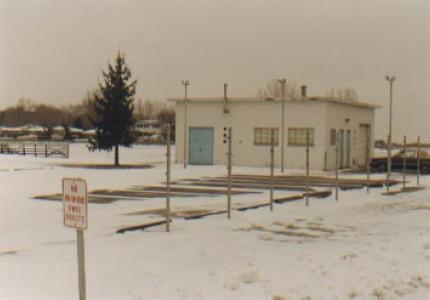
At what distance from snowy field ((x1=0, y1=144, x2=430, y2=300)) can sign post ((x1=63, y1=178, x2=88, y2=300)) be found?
148 centimetres

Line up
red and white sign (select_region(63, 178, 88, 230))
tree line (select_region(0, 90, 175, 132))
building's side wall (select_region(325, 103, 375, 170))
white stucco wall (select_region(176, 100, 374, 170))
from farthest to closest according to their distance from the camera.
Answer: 1. tree line (select_region(0, 90, 175, 132))
2. building's side wall (select_region(325, 103, 375, 170))
3. white stucco wall (select_region(176, 100, 374, 170))
4. red and white sign (select_region(63, 178, 88, 230))

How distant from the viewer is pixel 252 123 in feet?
121

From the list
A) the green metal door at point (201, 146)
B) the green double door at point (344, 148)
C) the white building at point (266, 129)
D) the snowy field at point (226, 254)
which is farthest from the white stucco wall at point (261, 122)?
the snowy field at point (226, 254)

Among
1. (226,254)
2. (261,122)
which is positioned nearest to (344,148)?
(261,122)

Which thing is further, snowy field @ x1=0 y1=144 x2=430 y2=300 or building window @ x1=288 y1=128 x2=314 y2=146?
building window @ x1=288 y1=128 x2=314 y2=146

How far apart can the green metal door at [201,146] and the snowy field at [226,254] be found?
2027 centimetres

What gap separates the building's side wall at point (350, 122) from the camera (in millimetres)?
35381

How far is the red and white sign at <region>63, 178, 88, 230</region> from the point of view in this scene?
590 centimetres

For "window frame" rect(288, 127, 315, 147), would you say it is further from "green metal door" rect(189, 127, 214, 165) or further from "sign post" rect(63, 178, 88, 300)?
"sign post" rect(63, 178, 88, 300)

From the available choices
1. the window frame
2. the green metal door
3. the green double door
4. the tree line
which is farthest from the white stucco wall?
the tree line

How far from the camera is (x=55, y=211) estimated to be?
1553 centimetres

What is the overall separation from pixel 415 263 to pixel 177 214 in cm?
672

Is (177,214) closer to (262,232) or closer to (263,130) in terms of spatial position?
(262,232)

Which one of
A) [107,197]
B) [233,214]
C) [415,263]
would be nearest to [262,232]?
[233,214]
